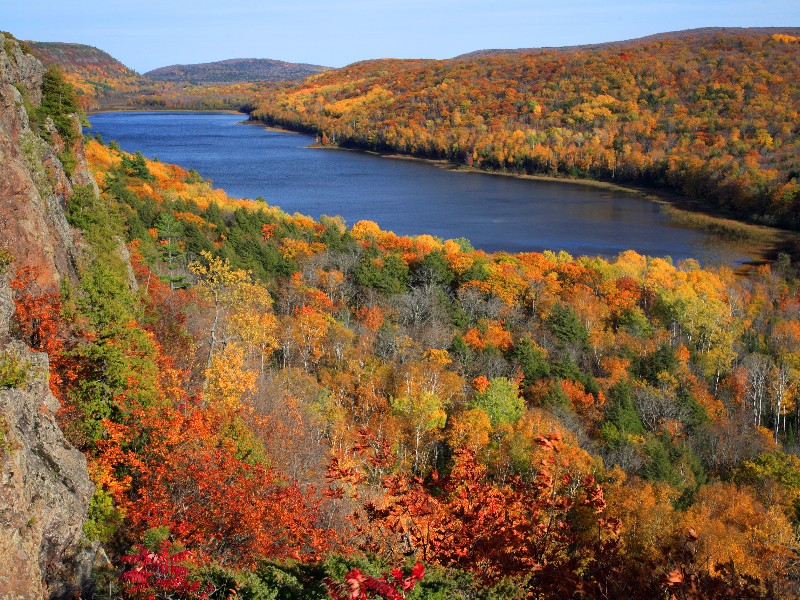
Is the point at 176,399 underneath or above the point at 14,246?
underneath

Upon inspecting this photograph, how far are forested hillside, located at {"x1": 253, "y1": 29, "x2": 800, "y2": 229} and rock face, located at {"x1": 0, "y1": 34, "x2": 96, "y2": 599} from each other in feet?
232

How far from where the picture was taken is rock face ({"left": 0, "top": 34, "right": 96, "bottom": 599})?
841 centimetres

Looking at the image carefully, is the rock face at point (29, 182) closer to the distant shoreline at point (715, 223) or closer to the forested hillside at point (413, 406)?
the forested hillside at point (413, 406)

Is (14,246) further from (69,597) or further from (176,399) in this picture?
(69,597)

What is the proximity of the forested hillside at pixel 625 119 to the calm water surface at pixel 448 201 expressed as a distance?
836 centimetres

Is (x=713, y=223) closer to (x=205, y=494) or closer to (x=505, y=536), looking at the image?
(x=205, y=494)

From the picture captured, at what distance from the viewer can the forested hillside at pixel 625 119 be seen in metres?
88.9

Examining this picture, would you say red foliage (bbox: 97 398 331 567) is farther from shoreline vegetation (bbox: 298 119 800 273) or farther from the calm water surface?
shoreline vegetation (bbox: 298 119 800 273)

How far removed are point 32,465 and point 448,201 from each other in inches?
2828

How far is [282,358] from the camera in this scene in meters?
30.2

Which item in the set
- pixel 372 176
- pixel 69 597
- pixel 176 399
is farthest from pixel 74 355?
pixel 372 176

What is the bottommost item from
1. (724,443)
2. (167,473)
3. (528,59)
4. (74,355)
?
(724,443)

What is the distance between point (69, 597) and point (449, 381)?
20.5m

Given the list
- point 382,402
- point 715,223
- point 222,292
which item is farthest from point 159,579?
point 715,223
